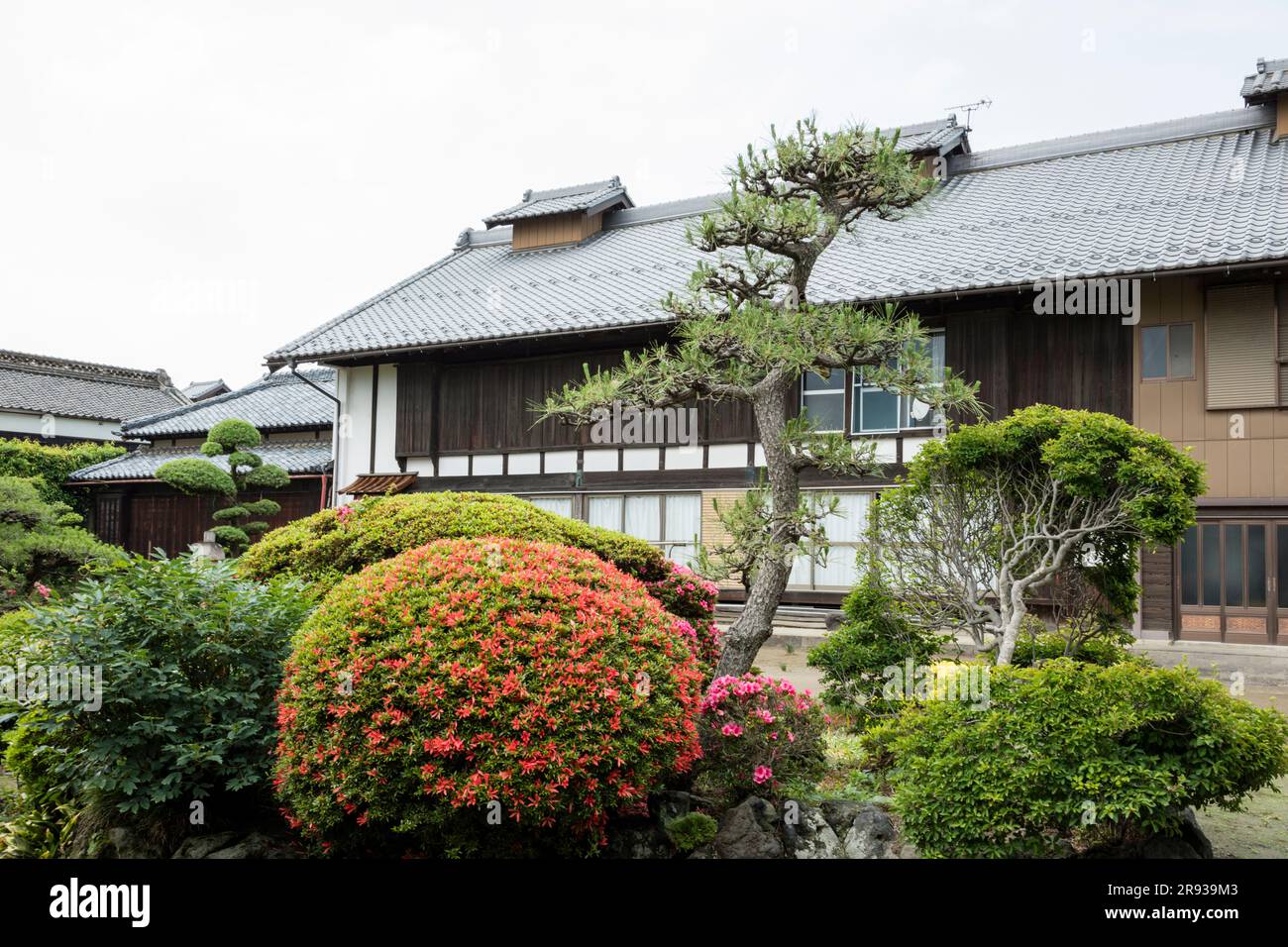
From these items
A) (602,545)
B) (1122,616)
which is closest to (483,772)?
(602,545)

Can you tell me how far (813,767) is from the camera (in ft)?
19.5

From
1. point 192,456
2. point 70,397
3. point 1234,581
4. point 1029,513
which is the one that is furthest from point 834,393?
point 70,397

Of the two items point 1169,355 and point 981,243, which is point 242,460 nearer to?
point 981,243

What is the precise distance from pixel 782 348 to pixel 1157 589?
8.85 m

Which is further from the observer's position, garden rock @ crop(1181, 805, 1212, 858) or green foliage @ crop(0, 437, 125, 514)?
green foliage @ crop(0, 437, 125, 514)

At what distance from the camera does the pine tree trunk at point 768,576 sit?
6.99 meters

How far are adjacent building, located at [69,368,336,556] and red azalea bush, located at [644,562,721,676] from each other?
16.9 meters

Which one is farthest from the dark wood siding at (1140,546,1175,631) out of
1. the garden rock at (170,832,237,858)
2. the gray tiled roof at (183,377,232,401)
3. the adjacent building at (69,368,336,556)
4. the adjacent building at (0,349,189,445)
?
the gray tiled roof at (183,377,232,401)

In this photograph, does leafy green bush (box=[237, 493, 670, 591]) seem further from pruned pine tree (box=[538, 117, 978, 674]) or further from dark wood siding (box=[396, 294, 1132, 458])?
dark wood siding (box=[396, 294, 1132, 458])

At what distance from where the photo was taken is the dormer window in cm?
2238

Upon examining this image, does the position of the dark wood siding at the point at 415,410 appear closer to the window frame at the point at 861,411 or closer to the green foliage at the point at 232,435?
the green foliage at the point at 232,435

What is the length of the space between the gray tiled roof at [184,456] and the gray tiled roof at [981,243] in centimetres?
449

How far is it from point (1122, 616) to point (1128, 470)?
54.0 inches

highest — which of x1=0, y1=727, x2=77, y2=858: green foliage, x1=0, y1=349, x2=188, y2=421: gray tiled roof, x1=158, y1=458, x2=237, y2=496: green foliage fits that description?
x1=0, y1=349, x2=188, y2=421: gray tiled roof
